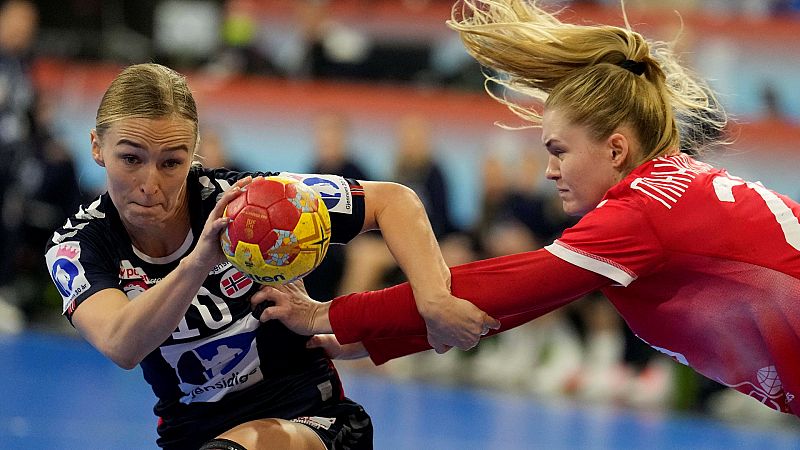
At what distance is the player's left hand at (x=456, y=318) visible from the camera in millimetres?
3652

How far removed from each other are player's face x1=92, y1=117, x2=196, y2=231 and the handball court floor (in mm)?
Answer: 3156

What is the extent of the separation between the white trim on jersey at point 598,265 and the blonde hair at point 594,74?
16.4 inches

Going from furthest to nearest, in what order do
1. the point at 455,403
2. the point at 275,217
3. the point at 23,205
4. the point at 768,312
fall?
the point at 23,205
the point at 455,403
the point at 768,312
the point at 275,217

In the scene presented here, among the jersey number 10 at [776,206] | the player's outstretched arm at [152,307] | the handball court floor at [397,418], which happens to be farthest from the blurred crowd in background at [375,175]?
the jersey number 10 at [776,206]

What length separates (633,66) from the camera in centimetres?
384

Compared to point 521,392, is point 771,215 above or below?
above

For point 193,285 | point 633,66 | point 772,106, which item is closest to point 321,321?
point 193,285

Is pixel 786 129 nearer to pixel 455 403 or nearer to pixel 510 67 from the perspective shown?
pixel 455 403

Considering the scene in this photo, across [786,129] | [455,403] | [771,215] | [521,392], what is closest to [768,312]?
[771,215]

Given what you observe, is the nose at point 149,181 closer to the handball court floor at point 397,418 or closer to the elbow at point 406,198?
the elbow at point 406,198

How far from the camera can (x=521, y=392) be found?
945cm

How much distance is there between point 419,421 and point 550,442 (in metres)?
0.95

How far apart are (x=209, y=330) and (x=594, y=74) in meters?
1.54

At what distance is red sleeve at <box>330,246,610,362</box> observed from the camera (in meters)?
3.58
